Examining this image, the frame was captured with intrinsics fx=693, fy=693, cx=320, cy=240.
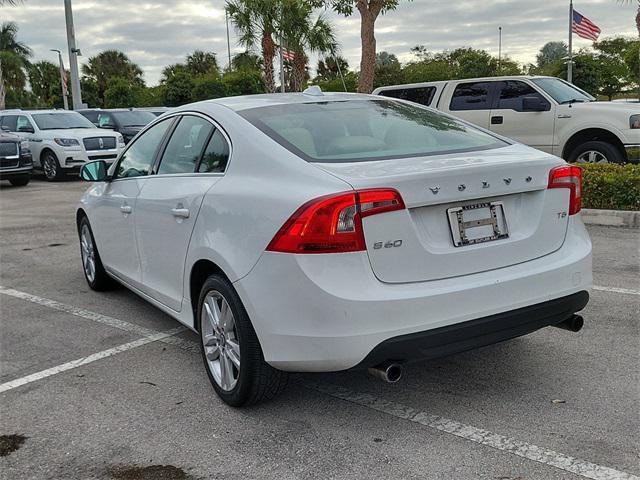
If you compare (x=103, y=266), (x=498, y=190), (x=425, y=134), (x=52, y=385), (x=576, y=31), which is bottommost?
(x=52, y=385)

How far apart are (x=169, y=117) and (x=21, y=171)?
12.5 meters

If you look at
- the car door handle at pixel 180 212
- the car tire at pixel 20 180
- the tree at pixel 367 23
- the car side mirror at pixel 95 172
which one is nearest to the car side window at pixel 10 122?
the car tire at pixel 20 180

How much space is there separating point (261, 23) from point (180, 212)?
1120 inches

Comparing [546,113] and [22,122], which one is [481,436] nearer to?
[546,113]

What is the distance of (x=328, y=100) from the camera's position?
13.8ft

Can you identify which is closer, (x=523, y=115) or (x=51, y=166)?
(x=523, y=115)

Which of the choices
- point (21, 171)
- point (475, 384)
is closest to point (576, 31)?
point (21, 171)

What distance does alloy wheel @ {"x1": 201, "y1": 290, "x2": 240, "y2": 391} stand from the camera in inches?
138

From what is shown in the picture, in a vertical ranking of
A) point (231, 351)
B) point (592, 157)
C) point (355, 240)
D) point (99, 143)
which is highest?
point (99, 143)

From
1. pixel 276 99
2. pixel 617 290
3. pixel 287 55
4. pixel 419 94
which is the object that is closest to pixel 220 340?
pixel 276 99

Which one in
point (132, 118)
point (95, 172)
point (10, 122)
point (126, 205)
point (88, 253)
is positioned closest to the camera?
point (126, 205)

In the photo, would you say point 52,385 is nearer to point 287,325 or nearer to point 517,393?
point 287,325

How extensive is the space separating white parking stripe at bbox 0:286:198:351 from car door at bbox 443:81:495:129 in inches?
A: 298

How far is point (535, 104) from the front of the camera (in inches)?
420
